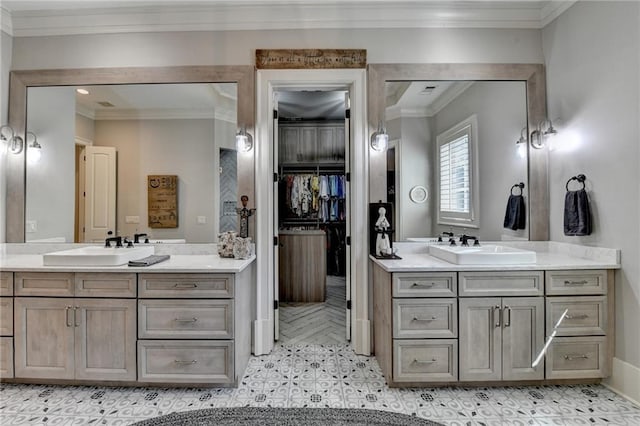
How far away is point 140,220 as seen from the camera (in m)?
2.75

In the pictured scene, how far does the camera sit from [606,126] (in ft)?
7.04

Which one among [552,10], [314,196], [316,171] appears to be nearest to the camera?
[552,10]

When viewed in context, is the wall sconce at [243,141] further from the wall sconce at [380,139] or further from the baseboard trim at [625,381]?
the baseboard trim at [625,381]

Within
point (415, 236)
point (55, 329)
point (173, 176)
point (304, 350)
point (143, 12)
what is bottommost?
point (304, 350)

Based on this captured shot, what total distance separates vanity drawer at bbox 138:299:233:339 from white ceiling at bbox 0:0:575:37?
2.38 meters

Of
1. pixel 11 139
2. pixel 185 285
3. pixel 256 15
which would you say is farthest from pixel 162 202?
pixel 256 15

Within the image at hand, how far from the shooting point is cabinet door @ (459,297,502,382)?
Answer: 2.03m

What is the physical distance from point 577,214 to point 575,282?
1.84 feet

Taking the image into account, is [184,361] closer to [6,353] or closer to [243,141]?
[6,353]

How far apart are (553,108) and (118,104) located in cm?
394

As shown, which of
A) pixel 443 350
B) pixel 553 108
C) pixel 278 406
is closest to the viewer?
pixel 278 406

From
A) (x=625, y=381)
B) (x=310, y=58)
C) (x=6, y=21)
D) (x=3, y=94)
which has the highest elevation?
(x=6, y=21)

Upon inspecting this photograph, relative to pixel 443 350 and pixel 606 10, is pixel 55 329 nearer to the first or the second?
pixel 443 350

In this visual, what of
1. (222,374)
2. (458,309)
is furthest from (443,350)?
(222,374)
